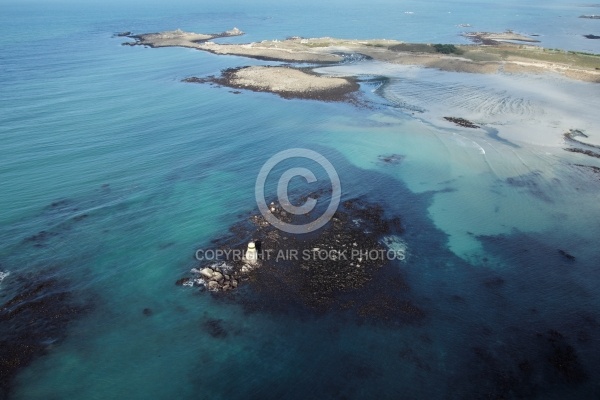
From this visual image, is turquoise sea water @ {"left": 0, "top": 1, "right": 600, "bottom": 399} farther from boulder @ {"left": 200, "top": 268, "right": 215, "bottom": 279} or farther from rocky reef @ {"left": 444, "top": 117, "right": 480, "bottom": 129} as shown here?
rocky reef @ {"left": 444, "top": 117, "right": 480, "bottom": 129}

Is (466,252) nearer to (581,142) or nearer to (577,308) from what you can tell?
(577,308)

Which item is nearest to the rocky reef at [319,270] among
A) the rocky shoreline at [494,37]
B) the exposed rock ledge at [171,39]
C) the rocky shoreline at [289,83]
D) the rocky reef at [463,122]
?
the rocky reef at [463,122]

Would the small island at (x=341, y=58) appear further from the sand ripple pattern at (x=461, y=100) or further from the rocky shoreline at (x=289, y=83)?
the sand ripple pattern at (x=461, y=100)

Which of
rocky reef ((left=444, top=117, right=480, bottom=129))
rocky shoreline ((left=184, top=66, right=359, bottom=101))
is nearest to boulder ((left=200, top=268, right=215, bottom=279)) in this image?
rocky reef ((left=444, top=117, right=480, bottom=129))

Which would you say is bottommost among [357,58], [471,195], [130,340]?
[130,340]

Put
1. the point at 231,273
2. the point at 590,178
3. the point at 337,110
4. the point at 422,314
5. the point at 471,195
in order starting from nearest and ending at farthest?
the point at 422,314 → the point at 231,273 → the point at 471,195 → the point at 590,178 → the point at 337,110

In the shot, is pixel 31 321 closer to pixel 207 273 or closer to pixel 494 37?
pixel 207 273

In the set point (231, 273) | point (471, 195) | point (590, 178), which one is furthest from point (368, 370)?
point (590, 178)

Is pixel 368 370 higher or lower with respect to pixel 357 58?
lower
